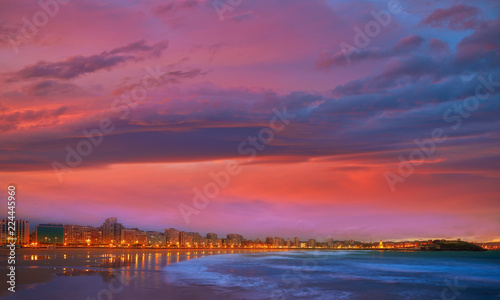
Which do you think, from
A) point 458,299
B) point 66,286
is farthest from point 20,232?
point 458,299

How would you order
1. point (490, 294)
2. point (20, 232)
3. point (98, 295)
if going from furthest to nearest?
point (20, 232) < point (490, 294) < point (98, 295)

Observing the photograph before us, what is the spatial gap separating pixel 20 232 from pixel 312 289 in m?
193

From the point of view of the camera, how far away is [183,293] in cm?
2620

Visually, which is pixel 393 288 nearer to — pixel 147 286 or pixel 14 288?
pixel 147 286

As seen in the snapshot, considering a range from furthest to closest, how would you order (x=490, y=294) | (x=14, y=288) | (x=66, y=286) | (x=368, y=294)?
(x=490, y=294), (x=368, y=294), (x=66, y=286), (x=14, y=288)

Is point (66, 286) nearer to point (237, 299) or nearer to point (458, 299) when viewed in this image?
point (237, 299)

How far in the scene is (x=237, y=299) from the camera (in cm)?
2483

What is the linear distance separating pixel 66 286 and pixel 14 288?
3078 mm

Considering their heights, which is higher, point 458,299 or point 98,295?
point 98,295

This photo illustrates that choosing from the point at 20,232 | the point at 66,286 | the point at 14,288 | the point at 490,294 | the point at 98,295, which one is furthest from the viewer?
the point at 20,232

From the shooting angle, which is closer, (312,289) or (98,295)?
(98,295)

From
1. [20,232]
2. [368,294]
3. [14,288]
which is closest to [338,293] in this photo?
[368,294]

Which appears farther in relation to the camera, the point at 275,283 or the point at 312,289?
the point at 275,283

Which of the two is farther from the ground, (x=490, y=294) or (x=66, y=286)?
(x=66, y=286)
